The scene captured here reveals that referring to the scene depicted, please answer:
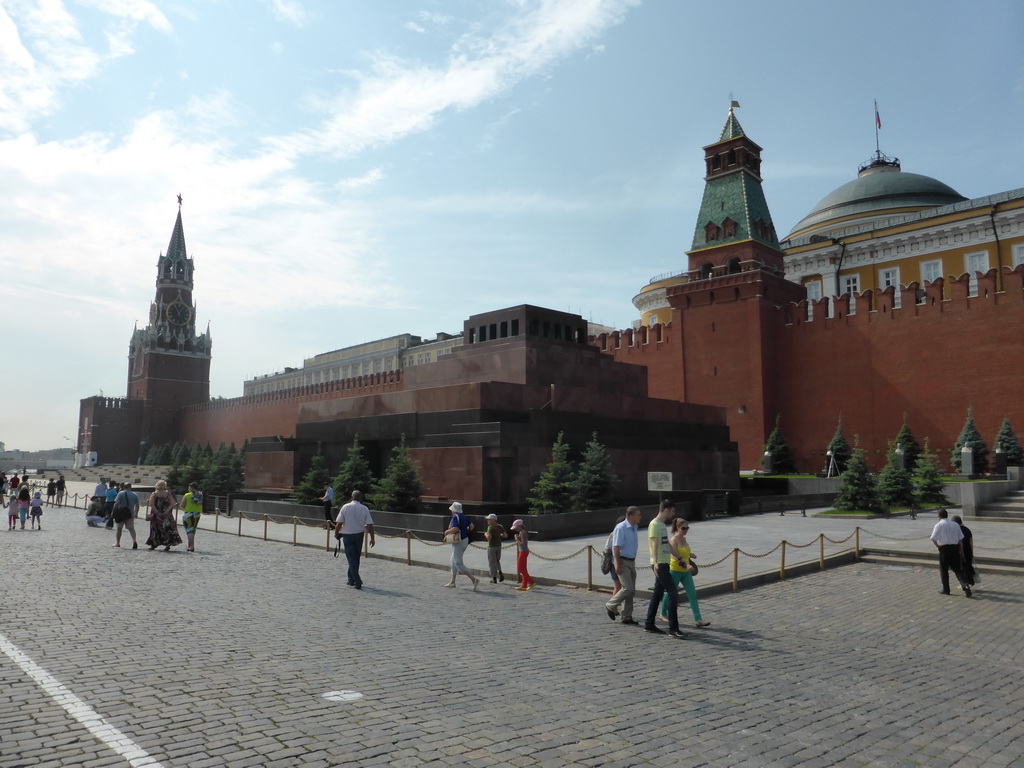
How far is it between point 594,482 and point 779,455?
1482cm

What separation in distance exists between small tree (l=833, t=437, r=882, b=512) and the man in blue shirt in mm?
14554

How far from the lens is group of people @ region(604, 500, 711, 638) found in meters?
7.76

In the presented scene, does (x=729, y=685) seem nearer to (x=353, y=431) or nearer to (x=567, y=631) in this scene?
(x=567, y=631)

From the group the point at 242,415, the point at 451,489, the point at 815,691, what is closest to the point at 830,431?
the point at 451,489

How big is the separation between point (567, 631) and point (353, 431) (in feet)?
55.0

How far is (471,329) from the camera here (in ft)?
82.6

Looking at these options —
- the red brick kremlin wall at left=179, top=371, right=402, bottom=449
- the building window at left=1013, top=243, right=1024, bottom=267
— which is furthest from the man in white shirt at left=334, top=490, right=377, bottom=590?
the building window at left=1013, top=243, right=1024, bottom=267

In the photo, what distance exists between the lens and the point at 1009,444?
79.9ft

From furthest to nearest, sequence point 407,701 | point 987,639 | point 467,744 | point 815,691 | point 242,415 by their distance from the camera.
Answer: point 242,415 → point 987,639 → point 815,691 → point 407,701 → point 467,744

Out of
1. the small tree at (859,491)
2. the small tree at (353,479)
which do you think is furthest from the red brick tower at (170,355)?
the small tree at (859,491)

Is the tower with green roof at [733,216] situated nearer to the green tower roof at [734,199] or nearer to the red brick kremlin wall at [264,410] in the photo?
the green tower roof at [734,199]

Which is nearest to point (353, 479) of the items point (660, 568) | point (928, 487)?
point (660, 568)

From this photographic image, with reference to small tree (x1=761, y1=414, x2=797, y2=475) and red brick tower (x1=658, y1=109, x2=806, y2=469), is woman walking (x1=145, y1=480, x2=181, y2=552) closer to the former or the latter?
small tree (x1=761, y1=414, x2=797, y2=475)

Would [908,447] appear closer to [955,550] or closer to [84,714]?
[955,550]
